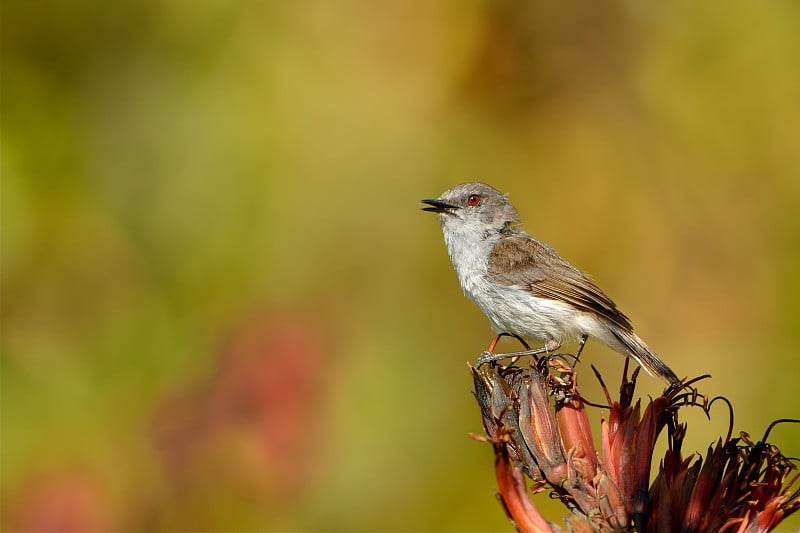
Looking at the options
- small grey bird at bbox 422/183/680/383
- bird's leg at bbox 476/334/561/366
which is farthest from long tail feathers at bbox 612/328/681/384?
bird's leg at bbox 476/334/561/366

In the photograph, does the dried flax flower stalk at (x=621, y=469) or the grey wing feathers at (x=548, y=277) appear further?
the grey wing feathers at (x=548, y=277)

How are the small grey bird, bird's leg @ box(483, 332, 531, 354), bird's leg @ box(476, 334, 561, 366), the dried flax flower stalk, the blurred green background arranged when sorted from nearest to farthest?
the dried flax flower stalk, bird's leg @ box(476, 334, 561, 366), bird's leg @ box(483, 332, 531, 354), the small grey bird, the blurred green background

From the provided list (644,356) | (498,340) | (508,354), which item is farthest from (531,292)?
(508,354)

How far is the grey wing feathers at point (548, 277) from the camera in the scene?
13.3 ft

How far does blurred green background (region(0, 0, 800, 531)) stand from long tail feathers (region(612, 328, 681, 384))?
1.45 meters

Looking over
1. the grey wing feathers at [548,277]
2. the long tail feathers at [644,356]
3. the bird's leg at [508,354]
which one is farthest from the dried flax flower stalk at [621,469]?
the grey wing feathers at [548,277]

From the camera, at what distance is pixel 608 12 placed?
22.0 ft

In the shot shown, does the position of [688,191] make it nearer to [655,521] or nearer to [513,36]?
[513,36]

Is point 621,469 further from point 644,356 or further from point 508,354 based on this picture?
point 644,356

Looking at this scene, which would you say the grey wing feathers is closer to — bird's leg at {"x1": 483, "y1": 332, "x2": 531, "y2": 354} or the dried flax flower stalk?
bird's leg at {"x1": 483, "y1": 332, "x2": 531, "y2": 354}

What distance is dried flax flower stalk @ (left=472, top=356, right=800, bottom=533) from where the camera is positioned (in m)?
2.21

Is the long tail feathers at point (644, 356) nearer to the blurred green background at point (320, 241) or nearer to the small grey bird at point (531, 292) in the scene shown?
the small grey bird at point (531, 292)

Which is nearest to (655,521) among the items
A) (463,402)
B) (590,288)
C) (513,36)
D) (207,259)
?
(590,288)

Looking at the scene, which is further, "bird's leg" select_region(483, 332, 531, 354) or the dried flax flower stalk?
"bird's leg" select_region(483, 332, 531, 354)
